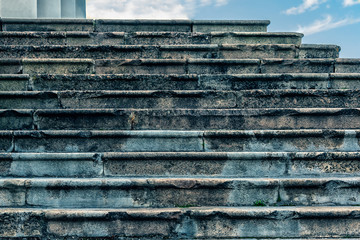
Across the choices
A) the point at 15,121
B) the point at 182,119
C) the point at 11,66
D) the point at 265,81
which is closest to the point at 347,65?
the point at 265,81

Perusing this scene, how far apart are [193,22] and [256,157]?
2.83 meters

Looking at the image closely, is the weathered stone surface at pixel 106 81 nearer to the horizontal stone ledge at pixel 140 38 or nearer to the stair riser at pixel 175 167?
the horizontal stone ledge at pixel 140 38

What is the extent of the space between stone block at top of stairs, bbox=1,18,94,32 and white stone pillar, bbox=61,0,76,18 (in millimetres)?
3362

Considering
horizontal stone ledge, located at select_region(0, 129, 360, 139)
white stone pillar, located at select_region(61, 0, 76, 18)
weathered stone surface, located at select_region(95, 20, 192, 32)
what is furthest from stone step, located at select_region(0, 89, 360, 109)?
white stone pillar, located at select_region(61, 0, 76, 18)

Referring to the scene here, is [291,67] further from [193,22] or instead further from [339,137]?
[193,22]

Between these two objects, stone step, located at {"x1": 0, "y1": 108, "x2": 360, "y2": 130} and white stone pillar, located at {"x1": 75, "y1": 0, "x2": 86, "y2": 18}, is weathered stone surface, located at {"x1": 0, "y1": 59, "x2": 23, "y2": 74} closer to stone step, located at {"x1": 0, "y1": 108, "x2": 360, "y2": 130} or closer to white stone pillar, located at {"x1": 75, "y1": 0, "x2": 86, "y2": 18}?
stone step, located at {"x1": 0, "y1": 108, "x2": 360, "y2": 130}

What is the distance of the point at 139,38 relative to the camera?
14.2 feet

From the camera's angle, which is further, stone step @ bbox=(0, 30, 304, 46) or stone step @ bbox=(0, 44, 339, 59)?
stone step @ bbox=(0, 30, 304, 46)

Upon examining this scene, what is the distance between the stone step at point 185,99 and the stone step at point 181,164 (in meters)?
0.76

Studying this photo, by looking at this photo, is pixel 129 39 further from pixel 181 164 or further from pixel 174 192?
pixel 174 192

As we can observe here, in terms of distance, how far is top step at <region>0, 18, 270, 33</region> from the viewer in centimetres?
453

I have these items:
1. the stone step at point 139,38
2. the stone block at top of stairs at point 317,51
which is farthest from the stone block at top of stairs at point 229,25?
the stone block at top of stairs at point 317,51

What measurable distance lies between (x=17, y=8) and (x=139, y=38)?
307cm

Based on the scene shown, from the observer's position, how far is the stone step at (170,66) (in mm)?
3637
